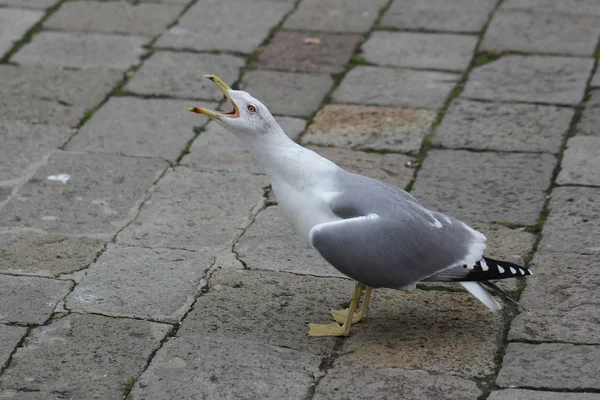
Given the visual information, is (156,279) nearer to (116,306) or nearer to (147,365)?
(116,306)

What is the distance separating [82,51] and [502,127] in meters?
2.80

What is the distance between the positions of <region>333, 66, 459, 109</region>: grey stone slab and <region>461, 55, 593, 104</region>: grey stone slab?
0.56 feet

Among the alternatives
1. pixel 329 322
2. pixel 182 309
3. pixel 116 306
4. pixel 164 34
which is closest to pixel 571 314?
pixel 329 322

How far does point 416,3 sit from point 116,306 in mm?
4145

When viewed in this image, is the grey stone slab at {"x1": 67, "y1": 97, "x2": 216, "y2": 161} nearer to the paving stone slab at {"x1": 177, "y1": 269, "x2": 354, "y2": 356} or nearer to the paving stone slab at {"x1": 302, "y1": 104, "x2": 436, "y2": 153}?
the paving stone slab at {"x1": 302, "y1": 104, "x2": 436, "y2": 153}

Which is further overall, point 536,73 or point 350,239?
Result: point 536,73

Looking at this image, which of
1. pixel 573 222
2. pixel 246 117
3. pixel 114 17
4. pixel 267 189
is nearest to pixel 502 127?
pixel 573 222

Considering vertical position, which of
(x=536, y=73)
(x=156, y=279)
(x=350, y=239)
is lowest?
(x=536, y=73)

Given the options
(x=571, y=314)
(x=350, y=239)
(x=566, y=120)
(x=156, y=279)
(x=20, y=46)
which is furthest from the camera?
(x=20, y=46)

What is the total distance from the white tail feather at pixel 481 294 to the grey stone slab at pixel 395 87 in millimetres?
2313

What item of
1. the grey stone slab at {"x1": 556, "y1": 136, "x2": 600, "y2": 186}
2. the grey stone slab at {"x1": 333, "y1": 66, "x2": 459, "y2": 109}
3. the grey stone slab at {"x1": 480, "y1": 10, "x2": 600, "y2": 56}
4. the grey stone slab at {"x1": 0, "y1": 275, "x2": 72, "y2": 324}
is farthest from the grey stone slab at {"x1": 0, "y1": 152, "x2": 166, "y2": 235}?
the grey stone slab at {"x1": 480, "y1": 10, "x2": 600, "y2": 56}

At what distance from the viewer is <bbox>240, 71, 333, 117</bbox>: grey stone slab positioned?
583cm

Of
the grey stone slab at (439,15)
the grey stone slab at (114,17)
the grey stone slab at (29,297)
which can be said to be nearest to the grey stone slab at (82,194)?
the grey stone slab at (29,297)

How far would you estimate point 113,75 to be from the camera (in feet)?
20.4
